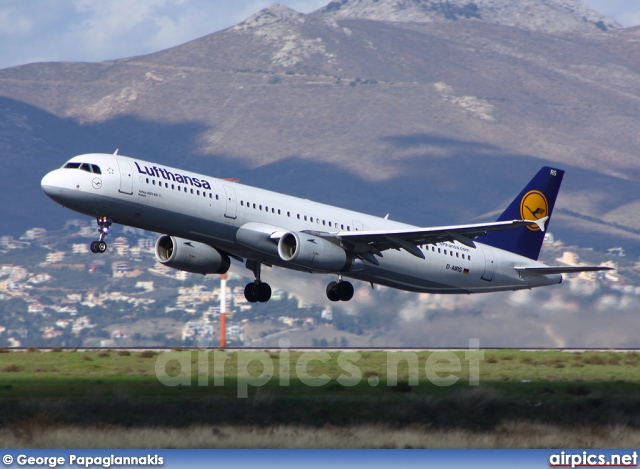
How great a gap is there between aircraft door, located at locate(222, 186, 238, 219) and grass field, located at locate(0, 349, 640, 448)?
6.55 m

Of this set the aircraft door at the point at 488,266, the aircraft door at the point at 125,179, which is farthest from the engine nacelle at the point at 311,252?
the aircraft door at the point at 488,266

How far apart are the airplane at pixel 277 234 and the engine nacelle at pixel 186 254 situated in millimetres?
51

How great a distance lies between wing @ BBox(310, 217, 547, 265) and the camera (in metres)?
44.6

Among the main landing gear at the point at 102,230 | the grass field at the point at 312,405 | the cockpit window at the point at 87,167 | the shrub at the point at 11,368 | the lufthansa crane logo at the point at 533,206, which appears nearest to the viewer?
the grass field at the point at 312,405

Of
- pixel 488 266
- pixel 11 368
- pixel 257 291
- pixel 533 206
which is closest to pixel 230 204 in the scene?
pixel 257 291

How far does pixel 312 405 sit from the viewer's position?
36.8 meters

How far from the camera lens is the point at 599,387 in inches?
1679

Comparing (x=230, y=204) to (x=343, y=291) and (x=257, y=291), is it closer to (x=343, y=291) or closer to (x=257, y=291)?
(x=257, y=291)

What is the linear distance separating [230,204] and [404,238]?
7.60m

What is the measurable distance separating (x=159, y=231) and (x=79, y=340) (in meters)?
154

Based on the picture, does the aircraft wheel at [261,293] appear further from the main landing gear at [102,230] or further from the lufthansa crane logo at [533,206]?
the lufthansa crane logo at [533,206]

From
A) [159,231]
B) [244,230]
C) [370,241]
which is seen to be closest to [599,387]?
[370,241]

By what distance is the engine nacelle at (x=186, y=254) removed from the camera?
47906mm

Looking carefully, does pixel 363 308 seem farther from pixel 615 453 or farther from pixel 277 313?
pixel 277 313
